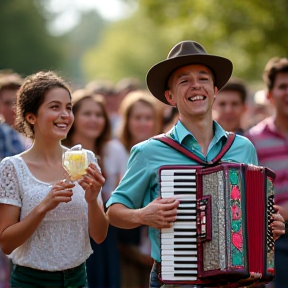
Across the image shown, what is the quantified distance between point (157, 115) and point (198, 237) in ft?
17.5

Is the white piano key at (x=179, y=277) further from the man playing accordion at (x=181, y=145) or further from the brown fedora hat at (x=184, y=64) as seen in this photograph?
the brown fedora hat at (x=184, y=64)

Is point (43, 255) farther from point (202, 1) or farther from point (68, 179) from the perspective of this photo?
point (202, 1)

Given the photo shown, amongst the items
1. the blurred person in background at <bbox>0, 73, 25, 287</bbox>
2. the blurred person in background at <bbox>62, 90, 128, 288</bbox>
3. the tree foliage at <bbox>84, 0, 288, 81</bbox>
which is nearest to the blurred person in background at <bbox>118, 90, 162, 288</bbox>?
the blurred person in background at <bbox>62, 90, 128, 288</bbox>

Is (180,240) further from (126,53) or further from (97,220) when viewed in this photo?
(126,53)

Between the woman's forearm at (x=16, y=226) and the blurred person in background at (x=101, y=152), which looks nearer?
the woman's forearm at (x=16, y=226)

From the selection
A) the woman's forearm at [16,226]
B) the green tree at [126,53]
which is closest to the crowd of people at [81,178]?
the woman's forearm at [16,226]

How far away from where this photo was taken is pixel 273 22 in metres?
19.8

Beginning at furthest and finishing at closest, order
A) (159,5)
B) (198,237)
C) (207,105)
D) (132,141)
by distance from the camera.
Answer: (159,5), (132,141), (207,105), (198,237)

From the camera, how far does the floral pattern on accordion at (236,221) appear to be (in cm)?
604

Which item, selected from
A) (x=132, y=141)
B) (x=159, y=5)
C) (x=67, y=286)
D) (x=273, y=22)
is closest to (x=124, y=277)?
(x=132, y=141)

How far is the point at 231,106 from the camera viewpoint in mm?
9898

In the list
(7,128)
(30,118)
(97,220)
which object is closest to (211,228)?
(97,220)

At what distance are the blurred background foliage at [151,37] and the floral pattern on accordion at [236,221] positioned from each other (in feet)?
6.38

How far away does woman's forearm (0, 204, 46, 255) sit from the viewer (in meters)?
6.35
